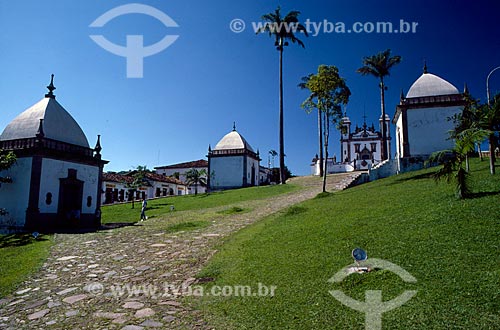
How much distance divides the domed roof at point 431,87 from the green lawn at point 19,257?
27.8 meters

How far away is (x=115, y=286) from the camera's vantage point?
22.2 feet

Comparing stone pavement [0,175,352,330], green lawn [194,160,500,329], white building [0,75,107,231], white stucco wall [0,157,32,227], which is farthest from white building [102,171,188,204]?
green lawn [194,160,500,329]

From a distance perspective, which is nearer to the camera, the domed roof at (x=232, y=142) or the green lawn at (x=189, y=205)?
the green lawn at (x=189, y=205)

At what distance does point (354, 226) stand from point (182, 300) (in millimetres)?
4789

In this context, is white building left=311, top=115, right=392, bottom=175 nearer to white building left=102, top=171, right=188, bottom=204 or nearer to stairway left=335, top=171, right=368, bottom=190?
white building left=102, top=171, right=188, bottom=204

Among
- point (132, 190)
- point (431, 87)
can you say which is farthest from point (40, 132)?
point (431, 87)

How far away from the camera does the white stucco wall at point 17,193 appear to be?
55.6 ft

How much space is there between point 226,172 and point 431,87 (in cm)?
2429

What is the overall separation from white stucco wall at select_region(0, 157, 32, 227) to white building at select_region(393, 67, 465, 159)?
25.7 meters

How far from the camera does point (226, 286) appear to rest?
6020mm

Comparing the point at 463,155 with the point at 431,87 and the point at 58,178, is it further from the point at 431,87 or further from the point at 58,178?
the point at 431,87

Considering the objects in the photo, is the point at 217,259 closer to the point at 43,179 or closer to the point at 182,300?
the point at 182,300

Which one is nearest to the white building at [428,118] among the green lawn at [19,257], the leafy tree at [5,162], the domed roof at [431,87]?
the domed roof at [431,87]

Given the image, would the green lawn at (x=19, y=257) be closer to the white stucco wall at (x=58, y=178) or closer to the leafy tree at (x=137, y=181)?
the white stucco wall at (x=58, y=178)
